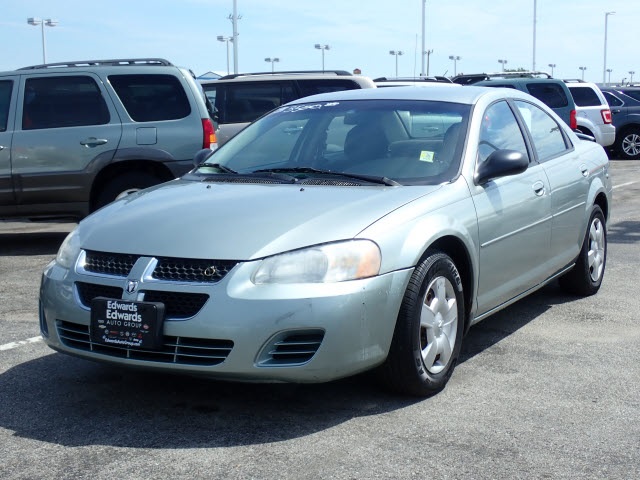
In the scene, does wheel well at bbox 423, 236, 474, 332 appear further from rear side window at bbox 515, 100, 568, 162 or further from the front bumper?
rear side window at bbox 515, 100, 568, 162

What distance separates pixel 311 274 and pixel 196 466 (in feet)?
3.06

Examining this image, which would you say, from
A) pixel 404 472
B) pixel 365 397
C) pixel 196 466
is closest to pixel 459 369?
pixel 365 397

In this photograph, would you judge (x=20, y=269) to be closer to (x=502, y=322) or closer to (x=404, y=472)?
(x=502, y=322)

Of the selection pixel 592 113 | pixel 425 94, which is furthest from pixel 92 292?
pixel 592 113

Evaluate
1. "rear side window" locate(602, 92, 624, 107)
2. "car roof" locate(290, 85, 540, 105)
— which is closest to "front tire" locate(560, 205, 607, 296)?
"car roof" locate(290, 85, 540, 105)

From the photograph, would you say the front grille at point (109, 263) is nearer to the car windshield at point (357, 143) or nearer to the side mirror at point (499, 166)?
the car windshield at point (357, 143)

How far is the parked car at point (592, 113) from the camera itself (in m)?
21.1

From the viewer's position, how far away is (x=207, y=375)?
13.3 feet

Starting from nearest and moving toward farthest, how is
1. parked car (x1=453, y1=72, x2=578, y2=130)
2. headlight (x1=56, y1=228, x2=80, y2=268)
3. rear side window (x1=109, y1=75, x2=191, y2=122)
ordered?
headlight (x1=56, y1=228, x2=80, y2=268)
rear side window (x1=109, y1=75, x2=191, y2=122)
parked car (x1=453, y1=72, x2=578, y2=130)

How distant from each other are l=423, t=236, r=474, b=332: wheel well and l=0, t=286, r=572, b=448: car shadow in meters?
0.69

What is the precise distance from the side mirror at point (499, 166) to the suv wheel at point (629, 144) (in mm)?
19074

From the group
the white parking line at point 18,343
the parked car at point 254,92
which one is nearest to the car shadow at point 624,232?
the parked car at point 254,92

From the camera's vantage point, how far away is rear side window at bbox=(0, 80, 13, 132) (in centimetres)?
933

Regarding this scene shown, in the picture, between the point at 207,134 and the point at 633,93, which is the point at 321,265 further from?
the point at 633,93
